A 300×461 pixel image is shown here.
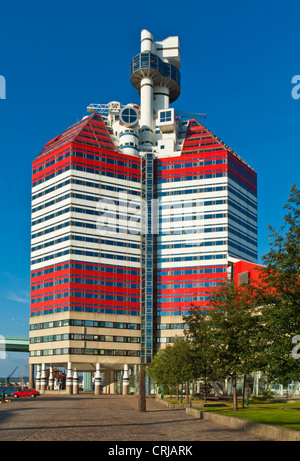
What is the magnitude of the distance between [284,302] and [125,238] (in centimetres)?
12391

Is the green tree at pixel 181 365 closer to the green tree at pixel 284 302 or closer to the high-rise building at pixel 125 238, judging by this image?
the green tree at pixel 284 302

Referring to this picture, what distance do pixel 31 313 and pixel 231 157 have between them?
68.6 metres

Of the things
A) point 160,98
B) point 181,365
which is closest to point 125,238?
point 160,98

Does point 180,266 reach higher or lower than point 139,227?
lower

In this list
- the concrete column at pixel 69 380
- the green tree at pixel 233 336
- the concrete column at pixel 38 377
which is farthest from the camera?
the concrete column at pixel 38 377

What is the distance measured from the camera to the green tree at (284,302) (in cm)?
3009

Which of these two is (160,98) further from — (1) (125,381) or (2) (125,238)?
(1) (125,381)

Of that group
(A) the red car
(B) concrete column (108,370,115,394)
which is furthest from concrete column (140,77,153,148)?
(A) the red car

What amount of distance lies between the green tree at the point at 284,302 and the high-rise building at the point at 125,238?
370 ft

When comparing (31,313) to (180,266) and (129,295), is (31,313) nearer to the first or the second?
(129,295)

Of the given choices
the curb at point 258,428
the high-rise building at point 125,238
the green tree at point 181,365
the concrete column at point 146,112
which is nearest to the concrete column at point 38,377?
the high-rise building at point 125,238
